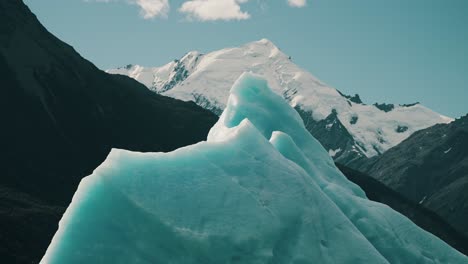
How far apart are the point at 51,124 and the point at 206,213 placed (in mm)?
111243

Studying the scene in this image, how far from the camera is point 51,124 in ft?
397

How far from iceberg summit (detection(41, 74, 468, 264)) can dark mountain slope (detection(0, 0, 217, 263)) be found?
62853 millimetres

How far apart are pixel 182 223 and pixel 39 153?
102080 mm

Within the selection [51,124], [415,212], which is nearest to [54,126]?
[51,124]

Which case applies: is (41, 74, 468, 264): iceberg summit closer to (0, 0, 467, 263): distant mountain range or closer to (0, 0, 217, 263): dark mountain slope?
(0, 0, 467, 263): distant mountain range

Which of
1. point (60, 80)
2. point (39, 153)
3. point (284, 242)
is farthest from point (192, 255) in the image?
→ point (60, 80)

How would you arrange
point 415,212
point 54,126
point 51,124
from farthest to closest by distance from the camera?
1. point 415,212
2. point 54,126
3. point 51,124

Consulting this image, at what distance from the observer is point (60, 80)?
436 feet

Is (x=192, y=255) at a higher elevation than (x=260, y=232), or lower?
lower

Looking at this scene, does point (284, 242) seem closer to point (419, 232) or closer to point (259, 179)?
point (259, 179)

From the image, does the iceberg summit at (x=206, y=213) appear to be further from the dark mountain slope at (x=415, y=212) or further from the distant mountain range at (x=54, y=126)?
the dark mountain slope at (x=415, y=212)

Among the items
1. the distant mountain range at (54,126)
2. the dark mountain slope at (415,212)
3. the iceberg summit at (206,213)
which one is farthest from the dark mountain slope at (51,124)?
the iceberg summit at (206,213)

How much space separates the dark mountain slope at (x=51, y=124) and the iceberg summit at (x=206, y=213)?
6285 cm

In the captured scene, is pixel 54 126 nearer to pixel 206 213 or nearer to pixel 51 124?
pixel 51 124
